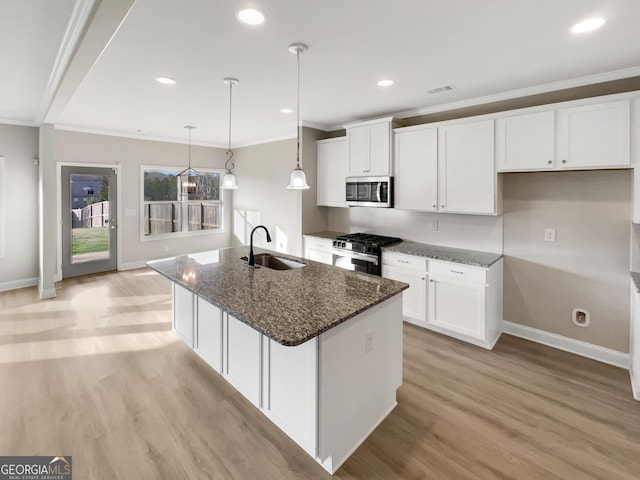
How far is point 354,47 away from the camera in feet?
8.13

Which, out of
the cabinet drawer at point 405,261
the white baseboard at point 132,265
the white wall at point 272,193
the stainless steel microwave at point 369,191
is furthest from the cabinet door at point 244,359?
the white baseboard at point 132,265

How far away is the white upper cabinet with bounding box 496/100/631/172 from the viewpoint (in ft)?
8.75

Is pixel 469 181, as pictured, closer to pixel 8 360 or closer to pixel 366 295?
pixel 366 295

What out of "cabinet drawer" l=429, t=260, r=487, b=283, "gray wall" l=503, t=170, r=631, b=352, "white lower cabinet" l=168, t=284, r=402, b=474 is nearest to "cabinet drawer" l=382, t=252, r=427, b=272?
"cabinet drawer" l=429, t=260, r=487, b=283

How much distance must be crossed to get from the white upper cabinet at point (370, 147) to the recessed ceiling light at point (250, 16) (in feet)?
7.82

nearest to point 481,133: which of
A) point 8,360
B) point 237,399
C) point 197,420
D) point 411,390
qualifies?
point 411,390

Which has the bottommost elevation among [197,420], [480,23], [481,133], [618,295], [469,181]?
[197,420]

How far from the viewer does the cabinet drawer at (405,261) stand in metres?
3.68

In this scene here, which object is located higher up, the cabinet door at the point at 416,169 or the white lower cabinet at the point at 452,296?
the cabinet door at the point at 416,169

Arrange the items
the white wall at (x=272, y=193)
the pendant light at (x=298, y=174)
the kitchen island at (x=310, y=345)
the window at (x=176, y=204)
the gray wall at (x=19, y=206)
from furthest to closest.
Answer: the window at (x=176, y=204)
the white wall at (x=272, y=193)
the gray wall at (x=19, y=206)
the pendant light at (x=298, y=174)
the kitchen island at (x=310, y=345)

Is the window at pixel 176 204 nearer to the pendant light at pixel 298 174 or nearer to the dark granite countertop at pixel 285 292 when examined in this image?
the dark granite countertop at pixel 285 292

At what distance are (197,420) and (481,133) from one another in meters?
3.67

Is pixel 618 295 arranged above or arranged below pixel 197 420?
above

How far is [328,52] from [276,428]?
9.19 ft
